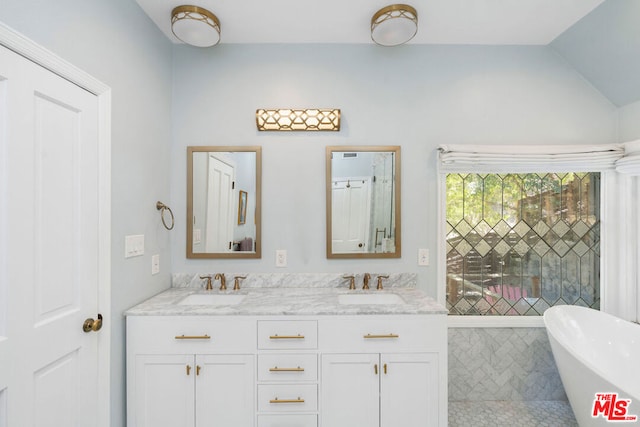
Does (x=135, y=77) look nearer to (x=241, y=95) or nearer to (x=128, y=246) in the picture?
(x=241, y=95)

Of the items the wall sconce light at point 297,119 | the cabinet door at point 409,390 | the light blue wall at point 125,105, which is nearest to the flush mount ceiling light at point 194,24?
the light blue wall at point 125,105

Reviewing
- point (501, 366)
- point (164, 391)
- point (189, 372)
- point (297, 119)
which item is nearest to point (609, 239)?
point (501, 366)

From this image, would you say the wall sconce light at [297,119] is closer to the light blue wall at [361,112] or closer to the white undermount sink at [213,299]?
the light blue wall at [361,112]

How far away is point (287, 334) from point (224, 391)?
44cm

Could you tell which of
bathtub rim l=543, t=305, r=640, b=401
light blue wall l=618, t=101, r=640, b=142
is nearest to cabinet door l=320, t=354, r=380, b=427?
bathtub rim l=543, t=305, r=640, b=401

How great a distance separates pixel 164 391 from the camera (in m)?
1.73

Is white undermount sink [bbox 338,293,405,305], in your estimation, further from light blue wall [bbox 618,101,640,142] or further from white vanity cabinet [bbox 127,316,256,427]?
light blue wall [bbox 618,101,640,142]

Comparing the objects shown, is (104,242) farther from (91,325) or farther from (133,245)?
(91,325)

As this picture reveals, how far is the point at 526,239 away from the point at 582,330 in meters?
0.68

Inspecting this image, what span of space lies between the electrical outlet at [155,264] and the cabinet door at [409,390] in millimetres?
1470

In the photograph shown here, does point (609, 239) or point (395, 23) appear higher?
point (395, 23)

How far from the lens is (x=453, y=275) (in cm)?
239

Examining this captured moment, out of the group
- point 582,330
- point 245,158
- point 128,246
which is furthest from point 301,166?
point 582,330

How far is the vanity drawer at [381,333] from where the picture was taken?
176cm
